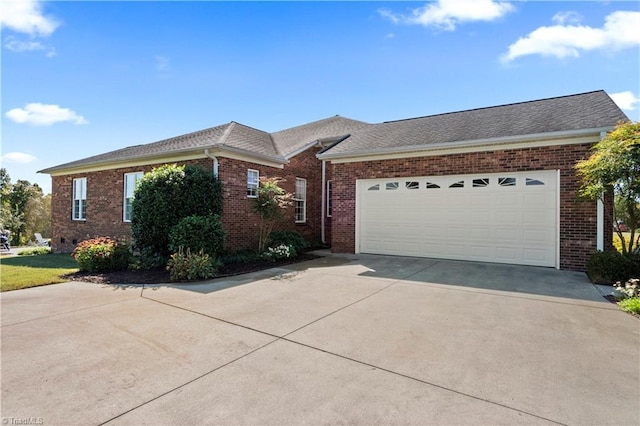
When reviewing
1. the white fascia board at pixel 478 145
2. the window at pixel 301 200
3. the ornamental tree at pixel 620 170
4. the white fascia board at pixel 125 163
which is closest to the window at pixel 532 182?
the white fascia board at pixel 478 145

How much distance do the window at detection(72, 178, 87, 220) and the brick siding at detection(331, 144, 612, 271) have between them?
12645mm

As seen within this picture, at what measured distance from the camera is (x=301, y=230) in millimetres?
14234

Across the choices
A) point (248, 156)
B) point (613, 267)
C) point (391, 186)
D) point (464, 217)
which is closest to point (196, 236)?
point (248, 156)

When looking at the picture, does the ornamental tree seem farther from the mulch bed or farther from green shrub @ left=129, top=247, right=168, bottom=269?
green shrub @ left=129, top=247, right=168, bottom=269

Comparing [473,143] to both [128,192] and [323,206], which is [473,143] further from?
[128,192]

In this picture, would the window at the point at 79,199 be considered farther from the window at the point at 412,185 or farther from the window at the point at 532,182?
the window at the point at 532,182

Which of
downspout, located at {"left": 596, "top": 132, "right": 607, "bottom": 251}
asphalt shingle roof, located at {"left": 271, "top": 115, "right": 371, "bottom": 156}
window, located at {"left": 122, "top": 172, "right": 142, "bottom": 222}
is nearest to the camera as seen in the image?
downspout, located at {"left": 596, "top": 132, "right": 607, "bottom": 251}

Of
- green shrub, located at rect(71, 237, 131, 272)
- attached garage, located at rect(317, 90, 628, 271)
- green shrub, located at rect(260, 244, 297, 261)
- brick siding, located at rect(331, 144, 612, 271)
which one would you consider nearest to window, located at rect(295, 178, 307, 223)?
attached garage, located at rect(317, 90, 628, 271)

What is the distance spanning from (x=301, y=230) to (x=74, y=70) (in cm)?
981

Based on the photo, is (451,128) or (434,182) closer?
(434,182)

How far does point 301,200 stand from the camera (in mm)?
14438

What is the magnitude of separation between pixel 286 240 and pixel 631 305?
9272 millimetres

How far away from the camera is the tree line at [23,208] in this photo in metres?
32.1

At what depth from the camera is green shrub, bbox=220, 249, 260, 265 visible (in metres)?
9.89
